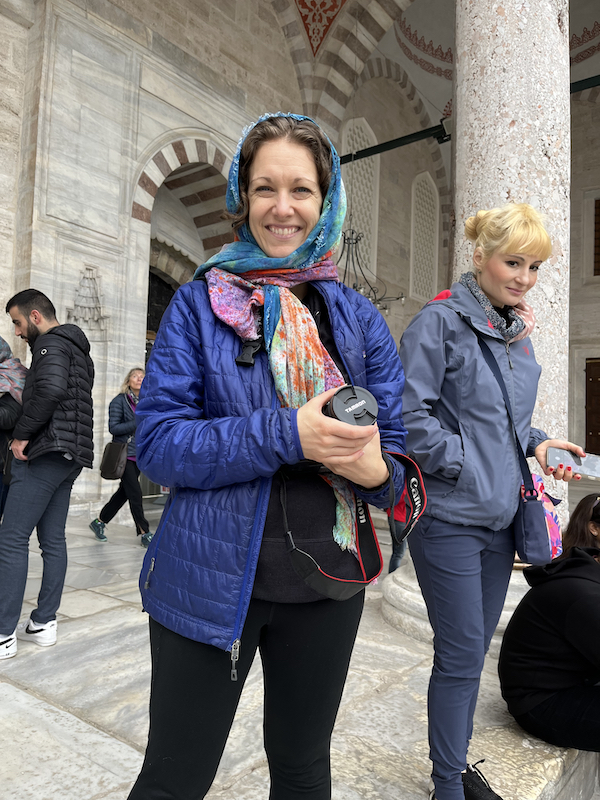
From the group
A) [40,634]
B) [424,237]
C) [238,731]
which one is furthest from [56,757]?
[424,237]

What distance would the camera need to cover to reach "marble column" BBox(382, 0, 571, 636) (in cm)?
269

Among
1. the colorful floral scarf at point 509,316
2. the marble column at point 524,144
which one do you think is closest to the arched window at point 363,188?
the marble column at point 524,144

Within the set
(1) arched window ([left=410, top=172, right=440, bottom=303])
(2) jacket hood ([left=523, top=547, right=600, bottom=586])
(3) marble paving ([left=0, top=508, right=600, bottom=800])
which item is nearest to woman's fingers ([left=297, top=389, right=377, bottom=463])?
(3) marble paving ([left=0, top=508, right=600, bottom=800])

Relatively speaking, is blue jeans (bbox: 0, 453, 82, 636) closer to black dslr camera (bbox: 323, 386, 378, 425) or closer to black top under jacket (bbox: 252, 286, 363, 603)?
black top under jacket (bbox: 252, 286, 363, 603)

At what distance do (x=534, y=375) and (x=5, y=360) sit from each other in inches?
92.8

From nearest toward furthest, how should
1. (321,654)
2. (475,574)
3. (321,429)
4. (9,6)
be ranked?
(321,429)
(321,654)
(475,574)
(9,6)

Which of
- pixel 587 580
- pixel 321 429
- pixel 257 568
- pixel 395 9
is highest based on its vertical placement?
pixel 395 9

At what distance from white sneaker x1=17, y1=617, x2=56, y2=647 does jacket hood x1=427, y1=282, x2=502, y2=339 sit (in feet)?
7.16

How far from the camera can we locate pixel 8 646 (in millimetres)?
2521

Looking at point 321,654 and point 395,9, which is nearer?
point 321,654

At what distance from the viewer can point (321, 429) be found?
880 mm

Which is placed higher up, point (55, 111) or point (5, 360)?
point (55, 111)

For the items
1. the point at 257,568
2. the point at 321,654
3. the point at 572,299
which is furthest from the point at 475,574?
the point at 572,299

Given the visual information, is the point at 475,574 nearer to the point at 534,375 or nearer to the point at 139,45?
the point at 534,375
